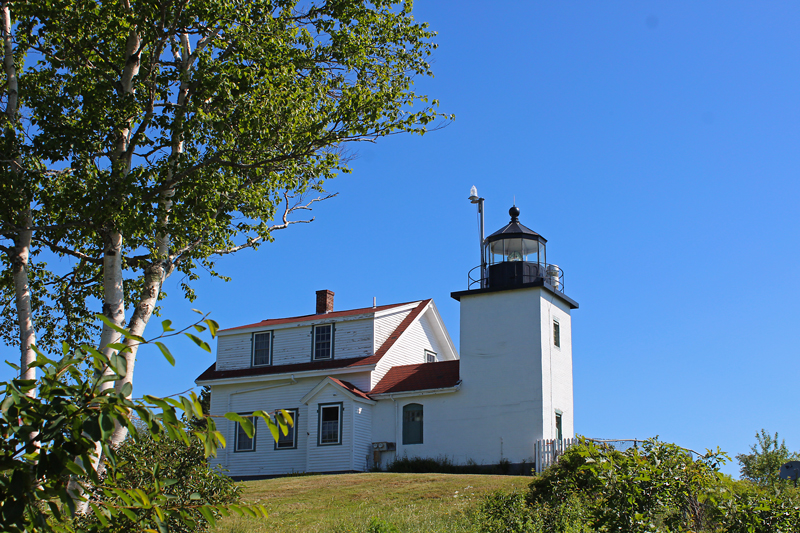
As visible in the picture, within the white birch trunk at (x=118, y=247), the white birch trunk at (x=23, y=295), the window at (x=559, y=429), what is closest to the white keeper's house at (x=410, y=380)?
the window at (x=559, y=429)

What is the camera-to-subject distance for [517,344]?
955 inches

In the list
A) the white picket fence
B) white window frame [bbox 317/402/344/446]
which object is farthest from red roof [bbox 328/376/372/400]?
the white picket fence

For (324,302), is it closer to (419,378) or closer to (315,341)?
(315,341)

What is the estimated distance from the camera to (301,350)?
93.6 ft

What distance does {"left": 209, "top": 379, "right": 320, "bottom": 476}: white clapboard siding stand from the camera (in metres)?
26.8

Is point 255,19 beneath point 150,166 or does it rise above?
above

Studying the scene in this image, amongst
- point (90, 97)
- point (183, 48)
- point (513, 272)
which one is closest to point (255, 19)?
point (183, 48)

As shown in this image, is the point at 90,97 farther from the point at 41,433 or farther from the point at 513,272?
the point at 513,272

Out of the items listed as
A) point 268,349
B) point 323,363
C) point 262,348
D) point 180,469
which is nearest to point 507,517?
point 180,469

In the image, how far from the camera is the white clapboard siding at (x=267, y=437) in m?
26.8

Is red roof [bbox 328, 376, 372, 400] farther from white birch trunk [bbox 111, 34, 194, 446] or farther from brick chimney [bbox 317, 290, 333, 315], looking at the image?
white birch trunk [bbox 111, 34, 194, 446]

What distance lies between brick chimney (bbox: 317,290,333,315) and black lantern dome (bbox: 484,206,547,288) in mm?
8042

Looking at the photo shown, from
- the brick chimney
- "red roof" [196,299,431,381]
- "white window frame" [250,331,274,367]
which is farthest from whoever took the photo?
the brick chimney

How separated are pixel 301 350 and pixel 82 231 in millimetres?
15787
